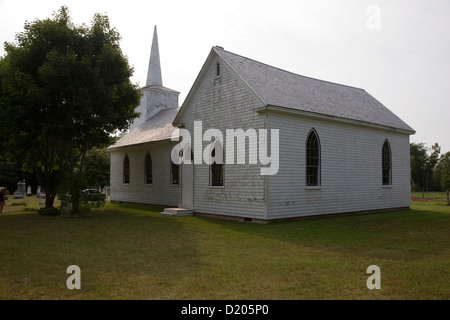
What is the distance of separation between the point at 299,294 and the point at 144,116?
25832 millimetres

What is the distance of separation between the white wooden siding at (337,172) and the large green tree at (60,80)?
9.30 meters

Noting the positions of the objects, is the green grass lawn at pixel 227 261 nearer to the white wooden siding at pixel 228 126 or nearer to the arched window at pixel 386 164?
the white wooden siding at pixel 228 126

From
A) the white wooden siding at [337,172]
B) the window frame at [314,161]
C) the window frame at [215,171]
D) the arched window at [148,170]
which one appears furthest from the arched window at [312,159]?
the arched window at [148,170]

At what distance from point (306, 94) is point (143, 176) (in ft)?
42.4

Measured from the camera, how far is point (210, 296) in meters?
5.48

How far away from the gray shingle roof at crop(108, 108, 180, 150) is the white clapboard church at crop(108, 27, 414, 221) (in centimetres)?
A: 105

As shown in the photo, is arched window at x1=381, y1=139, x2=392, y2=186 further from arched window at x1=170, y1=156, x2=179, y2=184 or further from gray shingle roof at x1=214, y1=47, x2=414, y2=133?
arched window at x1=170, y1=156, x2=179, y2=184

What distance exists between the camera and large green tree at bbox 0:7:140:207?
16938 millimetres

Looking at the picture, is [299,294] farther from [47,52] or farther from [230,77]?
[47,52]

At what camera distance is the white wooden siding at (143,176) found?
2253 centimetres

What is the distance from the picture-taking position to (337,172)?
16875 millimetres

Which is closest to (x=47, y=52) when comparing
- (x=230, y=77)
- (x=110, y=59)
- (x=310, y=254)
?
(x=110, y=59)

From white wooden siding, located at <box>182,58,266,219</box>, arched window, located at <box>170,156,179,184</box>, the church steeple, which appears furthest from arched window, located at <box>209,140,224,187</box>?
the church steeple

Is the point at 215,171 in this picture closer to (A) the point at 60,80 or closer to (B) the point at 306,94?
(B) the point at 306,94
